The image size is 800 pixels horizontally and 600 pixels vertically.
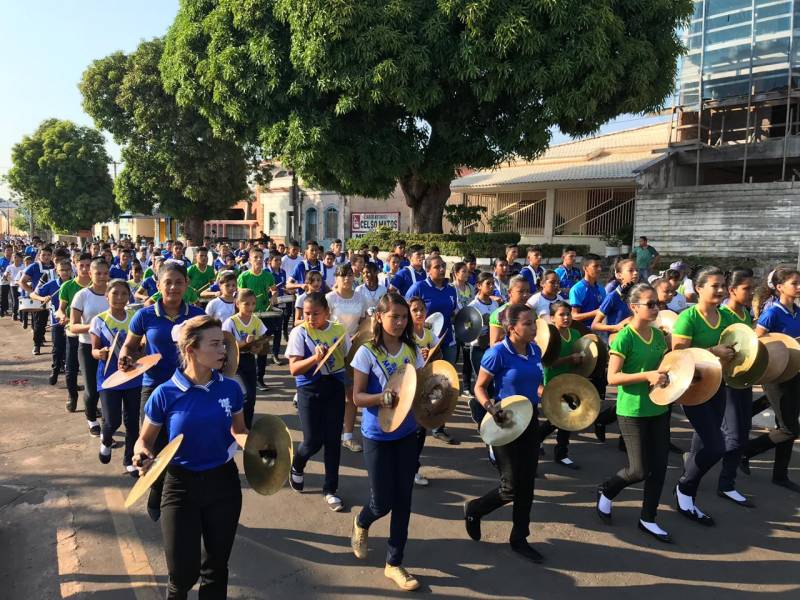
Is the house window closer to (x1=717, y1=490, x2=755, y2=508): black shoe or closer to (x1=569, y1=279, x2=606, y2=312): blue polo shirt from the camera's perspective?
(x1=569, y1=279, x2=606, y2=312): blue polo shirt

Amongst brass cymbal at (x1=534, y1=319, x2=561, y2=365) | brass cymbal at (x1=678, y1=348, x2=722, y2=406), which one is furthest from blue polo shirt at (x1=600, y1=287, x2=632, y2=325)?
brass cymbal at (x1=678, y1=348, x2=722, y2=406)

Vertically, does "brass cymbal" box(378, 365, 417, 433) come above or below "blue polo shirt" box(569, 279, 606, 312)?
below

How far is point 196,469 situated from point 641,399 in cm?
304

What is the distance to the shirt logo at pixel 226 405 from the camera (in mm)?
3180

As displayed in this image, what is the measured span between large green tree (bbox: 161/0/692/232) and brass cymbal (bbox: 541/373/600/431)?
35.8 feet

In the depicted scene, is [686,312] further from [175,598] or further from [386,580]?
[175,598]

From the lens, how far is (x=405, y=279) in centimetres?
872

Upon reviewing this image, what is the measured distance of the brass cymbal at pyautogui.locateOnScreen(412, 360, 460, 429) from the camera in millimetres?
3990

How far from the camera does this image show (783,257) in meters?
17.3

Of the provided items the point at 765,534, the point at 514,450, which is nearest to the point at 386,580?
the point at 514,450

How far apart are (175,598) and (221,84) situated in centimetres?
1559

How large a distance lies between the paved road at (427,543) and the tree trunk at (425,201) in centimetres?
1413

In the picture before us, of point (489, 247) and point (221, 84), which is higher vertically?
point (221, 84)

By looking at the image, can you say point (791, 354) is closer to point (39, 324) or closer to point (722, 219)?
point (39, 324)
